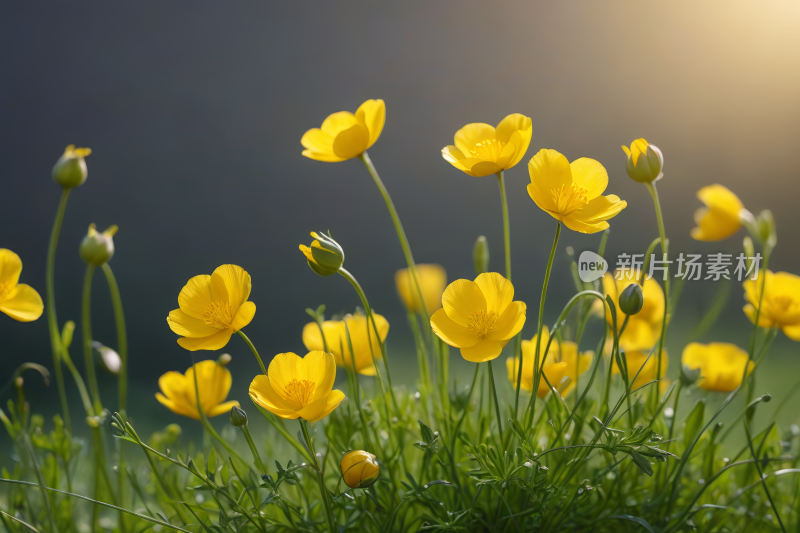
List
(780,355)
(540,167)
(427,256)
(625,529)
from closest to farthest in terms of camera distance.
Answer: (540,167), (625,529), (780,355), (427,256)

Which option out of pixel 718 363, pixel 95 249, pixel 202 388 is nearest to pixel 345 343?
pixel 202 388

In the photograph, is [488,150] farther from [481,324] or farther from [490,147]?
[481,324]

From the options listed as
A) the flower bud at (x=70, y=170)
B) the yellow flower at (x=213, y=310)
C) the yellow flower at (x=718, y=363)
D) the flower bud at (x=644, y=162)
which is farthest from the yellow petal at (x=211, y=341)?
the yellow flower at (x=718, y=363)

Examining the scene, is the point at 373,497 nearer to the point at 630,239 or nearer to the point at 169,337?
the point at 169,337

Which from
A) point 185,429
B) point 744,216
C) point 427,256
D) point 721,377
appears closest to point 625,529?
point 721,377

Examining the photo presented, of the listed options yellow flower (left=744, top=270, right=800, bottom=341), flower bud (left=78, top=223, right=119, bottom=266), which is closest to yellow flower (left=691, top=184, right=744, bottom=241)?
yellow flower (left=744, top=270, right=800, bottom=341)

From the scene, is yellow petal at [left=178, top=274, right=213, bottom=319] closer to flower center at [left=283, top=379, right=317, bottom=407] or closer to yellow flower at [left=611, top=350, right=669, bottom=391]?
flower center at [left=283, top=379, right=317, bottom=407]

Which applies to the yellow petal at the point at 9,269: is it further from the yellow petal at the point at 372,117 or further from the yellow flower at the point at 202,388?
the yellow petal at the point at 372,117

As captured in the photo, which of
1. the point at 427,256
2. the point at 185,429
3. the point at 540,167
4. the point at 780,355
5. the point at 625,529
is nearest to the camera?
the point at 540,167
